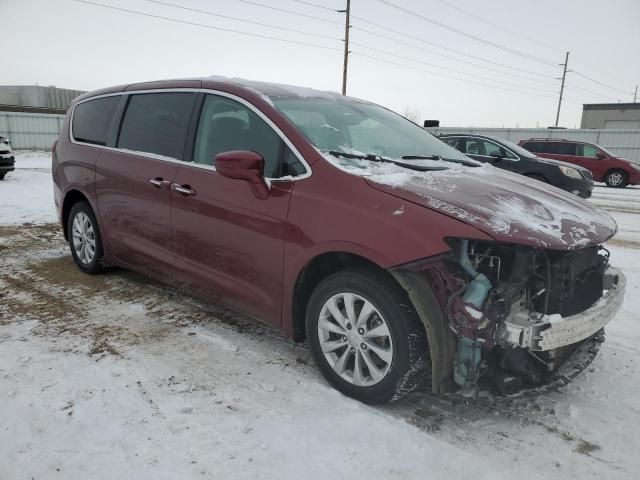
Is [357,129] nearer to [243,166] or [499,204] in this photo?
[243,166]

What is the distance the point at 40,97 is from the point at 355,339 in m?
64.7

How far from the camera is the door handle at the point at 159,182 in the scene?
11.6 ft

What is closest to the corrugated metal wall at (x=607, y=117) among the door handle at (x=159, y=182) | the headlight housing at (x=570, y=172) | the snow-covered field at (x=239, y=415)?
the headlight housing at (x=570, y=172)

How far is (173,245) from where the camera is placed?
357 cm

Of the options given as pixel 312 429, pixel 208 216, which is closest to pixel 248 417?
pixel 312 429

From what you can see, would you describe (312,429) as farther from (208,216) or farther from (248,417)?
(208,216)

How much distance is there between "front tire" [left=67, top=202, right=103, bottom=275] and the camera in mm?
4504

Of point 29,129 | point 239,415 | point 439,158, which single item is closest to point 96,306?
point 239,415

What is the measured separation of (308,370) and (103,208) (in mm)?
2482

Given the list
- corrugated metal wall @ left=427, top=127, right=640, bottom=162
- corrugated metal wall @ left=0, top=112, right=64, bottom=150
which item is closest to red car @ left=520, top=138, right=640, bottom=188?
corrugated metal wall @ left=427, top=127, right=640, bottom=162

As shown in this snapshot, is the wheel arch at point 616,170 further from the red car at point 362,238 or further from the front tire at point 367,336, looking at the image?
the front tire at point 367,336

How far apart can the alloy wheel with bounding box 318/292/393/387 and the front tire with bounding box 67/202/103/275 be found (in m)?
2.75

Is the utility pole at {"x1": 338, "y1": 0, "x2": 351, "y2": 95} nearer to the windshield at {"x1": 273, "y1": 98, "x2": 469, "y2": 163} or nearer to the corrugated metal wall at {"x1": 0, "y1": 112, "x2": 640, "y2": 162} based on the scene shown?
the corrugated metal wall at {"x1": 0, "y1": 112, "x2": 640, "y2": 162}

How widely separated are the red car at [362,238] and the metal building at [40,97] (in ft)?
196
